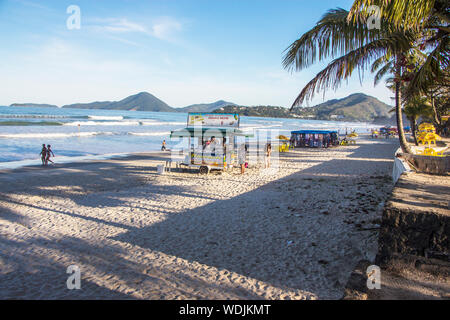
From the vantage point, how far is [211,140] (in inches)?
539

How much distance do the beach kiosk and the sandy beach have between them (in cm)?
262

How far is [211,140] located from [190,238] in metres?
8.40

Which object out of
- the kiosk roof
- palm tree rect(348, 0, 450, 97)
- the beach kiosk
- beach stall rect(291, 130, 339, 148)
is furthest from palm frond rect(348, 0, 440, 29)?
beach stall rect(291, 130, 339, 148)

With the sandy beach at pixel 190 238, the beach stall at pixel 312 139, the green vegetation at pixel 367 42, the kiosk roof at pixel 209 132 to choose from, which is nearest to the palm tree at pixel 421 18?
the green vegetation at pixel 367 42

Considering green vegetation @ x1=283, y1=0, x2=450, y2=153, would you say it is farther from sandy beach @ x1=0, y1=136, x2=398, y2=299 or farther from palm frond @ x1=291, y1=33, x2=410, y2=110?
sandy beach @ x1=0, y1=136, x2=398, y2=299

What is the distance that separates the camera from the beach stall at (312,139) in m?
28.3

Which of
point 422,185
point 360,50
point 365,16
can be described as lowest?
point 422,185

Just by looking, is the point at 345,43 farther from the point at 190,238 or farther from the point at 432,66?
the point at 190,238

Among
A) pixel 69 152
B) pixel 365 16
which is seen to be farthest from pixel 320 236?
pixel 69 152
